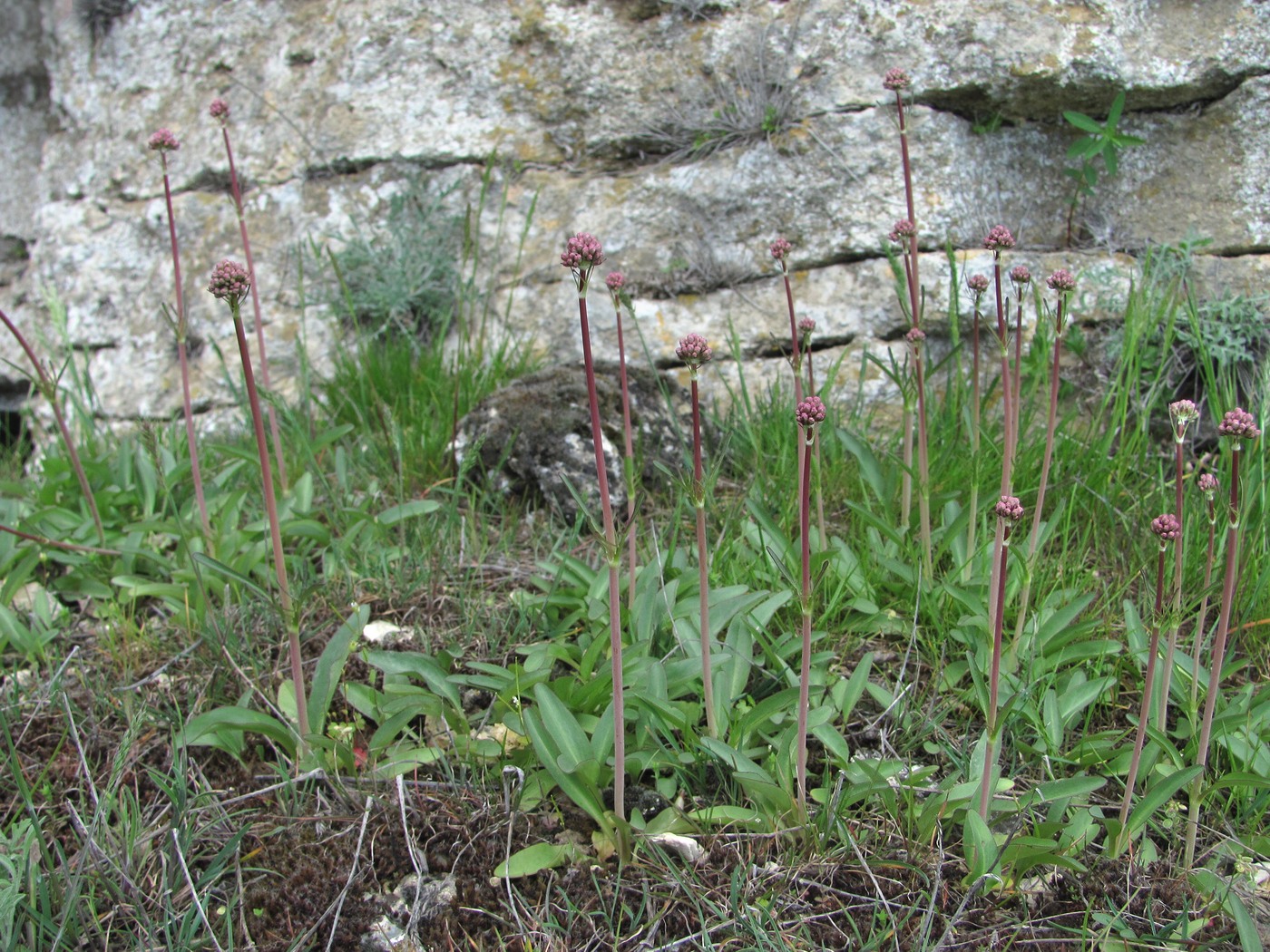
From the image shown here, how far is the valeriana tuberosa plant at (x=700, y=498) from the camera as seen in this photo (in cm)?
198

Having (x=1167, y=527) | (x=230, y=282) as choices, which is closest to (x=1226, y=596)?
(x=1167, y=527)

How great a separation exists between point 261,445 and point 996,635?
176 cm

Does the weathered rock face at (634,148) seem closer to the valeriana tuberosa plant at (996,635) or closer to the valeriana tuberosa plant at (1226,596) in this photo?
the valeriana tuberosa plant at (1226,596)

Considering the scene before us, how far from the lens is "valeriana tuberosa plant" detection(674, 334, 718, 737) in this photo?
77.8 inches

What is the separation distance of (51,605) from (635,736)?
2121 mm

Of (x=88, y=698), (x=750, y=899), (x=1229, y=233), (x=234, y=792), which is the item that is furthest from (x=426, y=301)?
(x=1229, y=233)

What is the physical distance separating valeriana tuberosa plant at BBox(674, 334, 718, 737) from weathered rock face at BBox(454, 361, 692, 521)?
1.21 metres

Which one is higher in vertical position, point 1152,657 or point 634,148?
point 634,148

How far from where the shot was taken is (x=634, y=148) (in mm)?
4734

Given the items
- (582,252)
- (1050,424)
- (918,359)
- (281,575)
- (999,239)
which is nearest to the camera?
(582,252)

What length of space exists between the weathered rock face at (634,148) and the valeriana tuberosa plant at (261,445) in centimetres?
215

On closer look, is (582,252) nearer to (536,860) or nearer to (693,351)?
(693,351)

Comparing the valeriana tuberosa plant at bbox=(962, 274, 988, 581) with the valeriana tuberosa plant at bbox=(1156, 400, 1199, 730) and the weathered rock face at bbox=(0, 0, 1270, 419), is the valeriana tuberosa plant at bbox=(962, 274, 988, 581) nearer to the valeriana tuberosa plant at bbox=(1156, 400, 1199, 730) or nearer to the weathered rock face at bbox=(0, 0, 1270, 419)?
the valeriana tuberosa plant at bbox=(1156, 400, 1199, 730)

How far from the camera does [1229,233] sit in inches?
160
